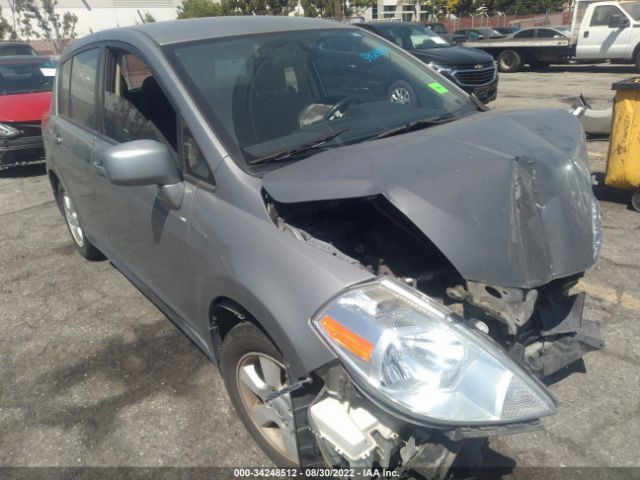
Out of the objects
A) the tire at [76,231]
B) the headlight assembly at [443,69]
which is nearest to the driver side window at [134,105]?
the tire at [76,231]

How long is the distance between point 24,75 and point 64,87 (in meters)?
5.79

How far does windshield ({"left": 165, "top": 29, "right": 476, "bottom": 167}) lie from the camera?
2.40 metres

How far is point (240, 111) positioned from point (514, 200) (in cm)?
130

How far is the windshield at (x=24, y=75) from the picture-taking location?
325 inches

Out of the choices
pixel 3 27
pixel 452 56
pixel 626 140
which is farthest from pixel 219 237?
pixel 3 27

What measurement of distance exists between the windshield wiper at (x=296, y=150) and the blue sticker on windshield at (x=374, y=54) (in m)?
0.91

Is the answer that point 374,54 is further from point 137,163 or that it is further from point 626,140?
point 626,140

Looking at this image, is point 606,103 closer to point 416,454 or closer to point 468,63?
point 468,63

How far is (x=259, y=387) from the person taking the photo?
2209 millimetres

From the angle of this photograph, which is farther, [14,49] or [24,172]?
[14,49]

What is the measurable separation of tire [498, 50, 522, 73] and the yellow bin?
14390mm

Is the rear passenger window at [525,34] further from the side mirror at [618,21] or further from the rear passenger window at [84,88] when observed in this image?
the rear passenger window at [84,88]

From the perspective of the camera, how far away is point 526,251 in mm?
1829

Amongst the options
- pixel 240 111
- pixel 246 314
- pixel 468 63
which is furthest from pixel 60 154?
pixel 468 63
